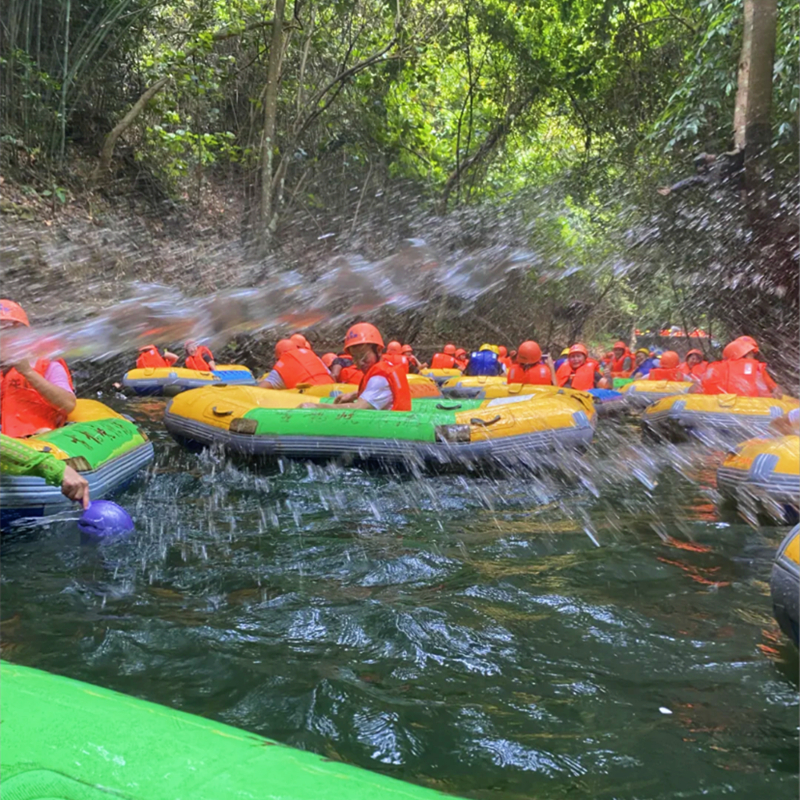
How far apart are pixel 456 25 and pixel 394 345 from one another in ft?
29.9

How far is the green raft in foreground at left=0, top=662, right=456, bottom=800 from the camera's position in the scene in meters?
1.31

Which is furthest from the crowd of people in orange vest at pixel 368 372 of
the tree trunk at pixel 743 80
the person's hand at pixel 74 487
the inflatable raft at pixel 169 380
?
the tree trunk at pixel 743 80

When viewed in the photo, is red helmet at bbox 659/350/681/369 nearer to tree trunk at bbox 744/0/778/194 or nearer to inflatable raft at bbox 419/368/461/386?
tree trunk at bbox 744/0/778/194

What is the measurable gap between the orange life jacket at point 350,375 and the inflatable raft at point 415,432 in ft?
10.6

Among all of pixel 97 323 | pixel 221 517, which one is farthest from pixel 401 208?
pixel 221 517

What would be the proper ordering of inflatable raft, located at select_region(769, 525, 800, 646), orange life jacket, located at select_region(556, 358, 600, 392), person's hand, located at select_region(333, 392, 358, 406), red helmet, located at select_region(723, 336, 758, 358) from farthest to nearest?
orange life jacket, located at select_region(556, 358, 600, 392), red helmet, located at select_region(723, 336, 758, 358), person's hand, located at select_region(333, 392, 358, 406), inflatable raft, located at select_region(769, 525, 800, 646)

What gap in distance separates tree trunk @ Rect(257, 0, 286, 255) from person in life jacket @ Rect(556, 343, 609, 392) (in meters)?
A: 7.19

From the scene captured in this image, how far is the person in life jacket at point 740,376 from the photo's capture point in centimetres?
886

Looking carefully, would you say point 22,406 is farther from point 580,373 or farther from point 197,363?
point 580,373

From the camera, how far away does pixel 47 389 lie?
17.3 ft

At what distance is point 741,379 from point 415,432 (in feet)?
15.1

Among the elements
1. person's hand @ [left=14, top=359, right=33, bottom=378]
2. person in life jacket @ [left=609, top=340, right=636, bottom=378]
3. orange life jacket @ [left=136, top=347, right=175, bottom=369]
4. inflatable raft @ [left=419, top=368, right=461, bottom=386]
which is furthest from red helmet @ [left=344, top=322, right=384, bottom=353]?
person in life jacket @ [left=609, top=340, right=636, bottom=378]

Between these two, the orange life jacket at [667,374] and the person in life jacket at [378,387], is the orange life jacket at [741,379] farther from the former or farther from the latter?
the orange life jacket at [667,374]

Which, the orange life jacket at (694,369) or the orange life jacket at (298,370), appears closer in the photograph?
the orange life jacket at (298,370)
